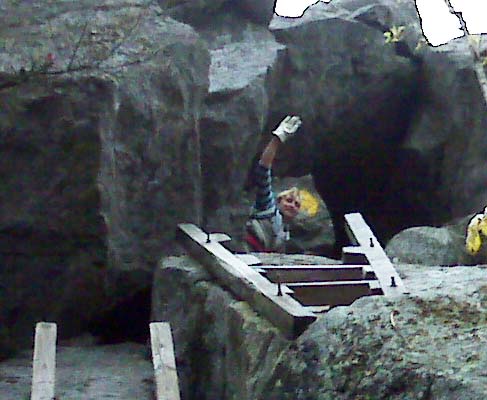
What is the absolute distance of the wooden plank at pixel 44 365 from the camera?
4234 mm

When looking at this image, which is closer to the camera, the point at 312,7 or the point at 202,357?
the point at 202,357

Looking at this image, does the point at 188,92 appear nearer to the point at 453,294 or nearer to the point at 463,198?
the point at 453,294

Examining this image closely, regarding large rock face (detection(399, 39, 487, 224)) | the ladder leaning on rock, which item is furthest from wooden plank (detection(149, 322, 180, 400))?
large rock face (detection(399, 39, 487, 224))

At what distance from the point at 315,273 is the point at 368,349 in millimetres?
1854

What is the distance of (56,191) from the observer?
19.0 ft

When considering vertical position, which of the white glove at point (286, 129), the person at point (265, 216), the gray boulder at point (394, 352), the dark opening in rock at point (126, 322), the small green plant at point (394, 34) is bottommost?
the dark opening in rock at point (126, 322)

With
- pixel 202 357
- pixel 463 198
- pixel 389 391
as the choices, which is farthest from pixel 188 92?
pixel 463 198

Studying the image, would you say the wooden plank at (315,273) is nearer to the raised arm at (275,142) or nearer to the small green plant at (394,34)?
the raised arm at (275,142)

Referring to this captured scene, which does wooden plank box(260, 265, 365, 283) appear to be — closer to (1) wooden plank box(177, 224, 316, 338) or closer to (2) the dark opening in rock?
(1) wooden plank box(177, 224, 316, 338)

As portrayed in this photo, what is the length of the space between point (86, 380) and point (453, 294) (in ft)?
8.22

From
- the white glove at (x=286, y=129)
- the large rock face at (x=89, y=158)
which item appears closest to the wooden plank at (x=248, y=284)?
the large rock face at (x=89, y=158)

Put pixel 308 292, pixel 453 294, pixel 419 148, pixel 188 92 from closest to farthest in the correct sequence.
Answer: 1. pixel 453 294
2. pixel 308 292
3. pixel 188 92
4. pixel 419 148

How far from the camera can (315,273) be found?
520cm

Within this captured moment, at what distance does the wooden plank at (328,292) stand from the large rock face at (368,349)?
0.31 meters
